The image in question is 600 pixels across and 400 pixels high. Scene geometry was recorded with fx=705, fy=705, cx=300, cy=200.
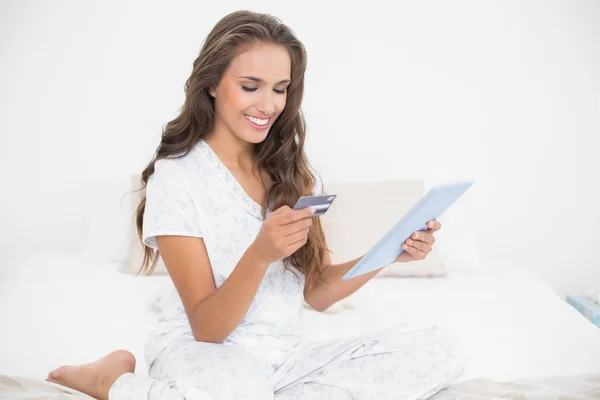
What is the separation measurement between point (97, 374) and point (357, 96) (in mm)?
1862

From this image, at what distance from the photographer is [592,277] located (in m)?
3.29

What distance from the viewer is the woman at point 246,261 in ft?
4.70

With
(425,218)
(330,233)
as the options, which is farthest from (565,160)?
(425,218)

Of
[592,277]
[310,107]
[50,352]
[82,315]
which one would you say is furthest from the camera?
[592,277]

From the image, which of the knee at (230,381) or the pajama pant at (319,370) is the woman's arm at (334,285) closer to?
the pajama pant at (319,370)

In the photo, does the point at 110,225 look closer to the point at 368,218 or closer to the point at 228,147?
the point at 368,218

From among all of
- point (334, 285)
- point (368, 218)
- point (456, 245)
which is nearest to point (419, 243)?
point (334, 285)

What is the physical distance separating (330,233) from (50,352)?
3.63 feet

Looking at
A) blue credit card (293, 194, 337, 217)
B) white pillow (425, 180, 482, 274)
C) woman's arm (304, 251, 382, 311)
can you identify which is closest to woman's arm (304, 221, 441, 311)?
woman's arm (304, 251, 382, 311)

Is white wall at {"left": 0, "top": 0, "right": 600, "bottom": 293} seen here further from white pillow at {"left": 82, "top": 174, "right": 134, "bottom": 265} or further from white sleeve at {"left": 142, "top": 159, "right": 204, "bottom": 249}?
white sleeve at {"left": 142, "top": 159, "right": 204, "bottom": 249}

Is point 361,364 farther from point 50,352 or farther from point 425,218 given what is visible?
point 50,352

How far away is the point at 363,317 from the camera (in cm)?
227

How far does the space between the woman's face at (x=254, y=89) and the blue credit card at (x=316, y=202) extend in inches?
13.5

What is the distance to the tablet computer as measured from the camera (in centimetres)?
137
